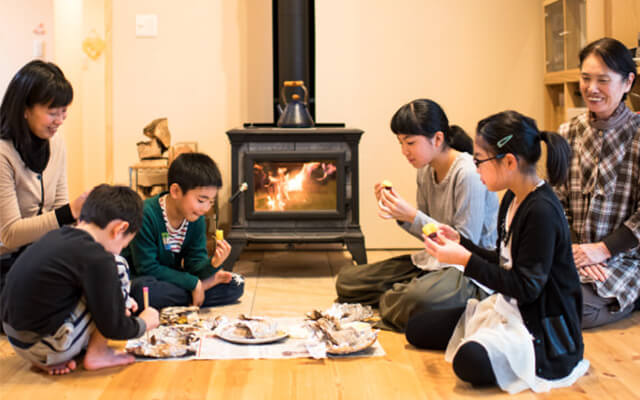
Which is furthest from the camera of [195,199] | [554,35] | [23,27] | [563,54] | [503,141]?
[23,27]

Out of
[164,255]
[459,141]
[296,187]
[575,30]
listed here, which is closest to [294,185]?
[296,187]

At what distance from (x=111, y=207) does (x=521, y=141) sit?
4.11 feet

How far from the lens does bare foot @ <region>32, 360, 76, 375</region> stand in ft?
7.16

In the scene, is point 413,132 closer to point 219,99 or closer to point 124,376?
point 124,376

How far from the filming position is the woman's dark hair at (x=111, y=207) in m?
2.12

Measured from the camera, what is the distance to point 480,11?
4199mm

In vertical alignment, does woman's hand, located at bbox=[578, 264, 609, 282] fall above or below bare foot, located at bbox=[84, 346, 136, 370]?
above

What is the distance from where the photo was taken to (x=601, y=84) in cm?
262

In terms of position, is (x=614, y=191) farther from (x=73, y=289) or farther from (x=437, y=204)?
(x=73, y=289)

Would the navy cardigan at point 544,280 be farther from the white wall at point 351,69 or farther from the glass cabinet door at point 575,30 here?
the white wall at point 351,69

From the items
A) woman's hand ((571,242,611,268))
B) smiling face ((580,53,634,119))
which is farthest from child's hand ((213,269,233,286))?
smiling face ((580,53,634,119))

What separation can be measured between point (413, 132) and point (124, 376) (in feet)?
4.34

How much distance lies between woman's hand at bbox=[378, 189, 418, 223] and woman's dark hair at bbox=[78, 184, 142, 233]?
91 cm

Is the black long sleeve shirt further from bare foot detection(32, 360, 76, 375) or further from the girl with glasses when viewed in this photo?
the girl with glasses
